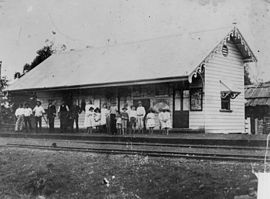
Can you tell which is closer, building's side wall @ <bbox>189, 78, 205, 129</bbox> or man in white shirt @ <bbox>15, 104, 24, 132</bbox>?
building's side wall @ <bbox>189, 78, 205, 129</bbox>

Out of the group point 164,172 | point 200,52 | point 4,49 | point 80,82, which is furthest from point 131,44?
point 164,172

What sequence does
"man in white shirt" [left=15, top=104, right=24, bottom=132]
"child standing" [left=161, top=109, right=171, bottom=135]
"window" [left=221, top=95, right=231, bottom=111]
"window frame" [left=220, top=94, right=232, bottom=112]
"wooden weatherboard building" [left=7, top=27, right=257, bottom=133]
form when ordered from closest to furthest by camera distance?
"child standing" [left=161, top=109, right=171, bottom=135] < "wooden weatherboard building" [left=7, top=27, right=257, bottom=133] < "window frame" [left=220, top=94, right=232, bottom=112] < "window" [left=221, top=95, right=231, bottom=111] < "man in white shirt" [left=15, top=104, right=24, bottom=132]

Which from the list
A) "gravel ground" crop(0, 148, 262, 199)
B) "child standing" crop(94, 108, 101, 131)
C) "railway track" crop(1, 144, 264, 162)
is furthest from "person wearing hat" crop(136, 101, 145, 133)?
"gravel ground" crop(0, 148, 262, 199)

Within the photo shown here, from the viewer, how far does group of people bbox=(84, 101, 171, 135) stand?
16109 mm

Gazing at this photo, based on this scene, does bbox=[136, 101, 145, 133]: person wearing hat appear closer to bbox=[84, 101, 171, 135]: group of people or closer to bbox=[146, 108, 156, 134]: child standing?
bbox=[84, 101, 171, 135]: group of people

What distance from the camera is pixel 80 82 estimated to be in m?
18.9

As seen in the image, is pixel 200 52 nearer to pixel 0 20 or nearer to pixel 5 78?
pixel 0 20

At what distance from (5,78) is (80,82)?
1114 centimetres

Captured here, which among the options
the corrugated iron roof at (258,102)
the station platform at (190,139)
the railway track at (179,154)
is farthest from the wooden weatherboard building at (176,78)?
the railway track at (179,154)

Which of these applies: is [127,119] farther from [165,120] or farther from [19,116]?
[19,116]

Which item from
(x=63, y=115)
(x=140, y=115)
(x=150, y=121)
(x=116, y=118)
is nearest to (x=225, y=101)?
(x=150, y=121)

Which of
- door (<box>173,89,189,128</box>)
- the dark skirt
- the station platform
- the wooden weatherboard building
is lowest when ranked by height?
the station platform

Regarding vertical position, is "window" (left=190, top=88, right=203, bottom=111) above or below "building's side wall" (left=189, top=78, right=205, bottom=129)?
above

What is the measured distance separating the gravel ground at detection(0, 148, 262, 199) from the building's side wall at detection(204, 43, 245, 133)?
7904 mm
